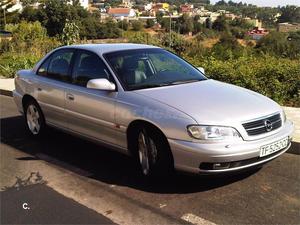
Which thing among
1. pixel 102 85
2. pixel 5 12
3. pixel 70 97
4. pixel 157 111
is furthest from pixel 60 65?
pixel 5 12

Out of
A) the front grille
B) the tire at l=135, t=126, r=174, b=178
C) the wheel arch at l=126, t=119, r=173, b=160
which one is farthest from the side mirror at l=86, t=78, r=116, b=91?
the front grille

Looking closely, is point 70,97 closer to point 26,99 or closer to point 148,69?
point 148,69

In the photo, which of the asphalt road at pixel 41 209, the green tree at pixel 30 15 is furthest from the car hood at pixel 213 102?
the green tree at pixel 30 15

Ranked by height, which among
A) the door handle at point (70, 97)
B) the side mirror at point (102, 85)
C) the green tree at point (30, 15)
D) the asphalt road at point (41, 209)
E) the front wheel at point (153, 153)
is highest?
the side mirror at point (102, 85)

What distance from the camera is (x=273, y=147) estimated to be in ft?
14.9

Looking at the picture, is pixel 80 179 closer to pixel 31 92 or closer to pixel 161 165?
pixel 161 165

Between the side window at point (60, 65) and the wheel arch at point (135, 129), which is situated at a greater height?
the side window at point (60, 65)

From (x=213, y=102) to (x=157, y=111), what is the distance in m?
→ 0.59

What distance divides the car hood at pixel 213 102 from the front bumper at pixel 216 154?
23 centimetres

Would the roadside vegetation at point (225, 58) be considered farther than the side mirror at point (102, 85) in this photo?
Yes

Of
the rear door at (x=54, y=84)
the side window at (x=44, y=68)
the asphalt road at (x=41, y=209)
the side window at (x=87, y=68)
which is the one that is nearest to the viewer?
the asphalt road at (x=41, y=209)

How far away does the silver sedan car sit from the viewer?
429 cm

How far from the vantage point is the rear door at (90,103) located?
521cm

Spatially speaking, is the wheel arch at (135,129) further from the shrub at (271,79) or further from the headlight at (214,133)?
the shrub at (271,79)
